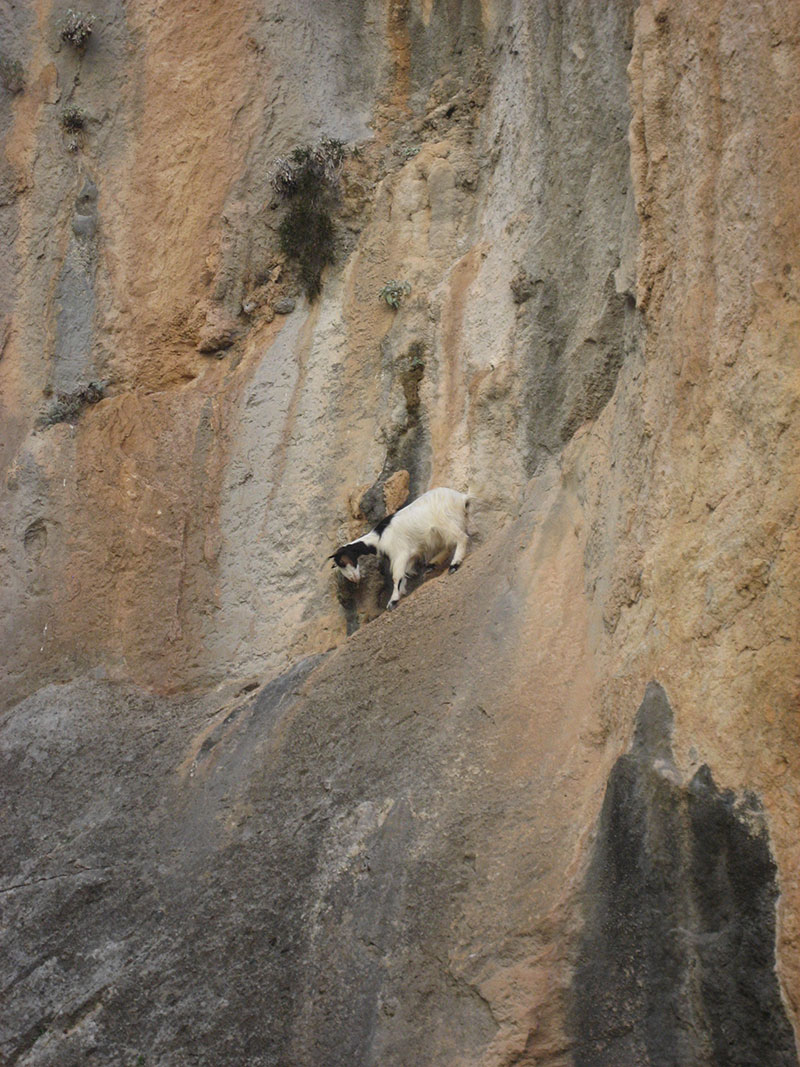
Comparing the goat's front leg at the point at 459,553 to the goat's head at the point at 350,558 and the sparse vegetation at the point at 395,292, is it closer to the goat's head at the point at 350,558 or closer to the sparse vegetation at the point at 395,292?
the goat's head at the point at 350,558

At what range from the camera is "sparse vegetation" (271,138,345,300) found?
41.0ft

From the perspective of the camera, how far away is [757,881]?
213 inches

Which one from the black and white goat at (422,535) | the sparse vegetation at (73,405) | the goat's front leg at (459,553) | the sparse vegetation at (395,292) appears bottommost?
the goat's front leg at (459,553)

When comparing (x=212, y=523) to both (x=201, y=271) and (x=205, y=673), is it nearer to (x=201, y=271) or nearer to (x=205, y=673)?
(x=205, y=673)

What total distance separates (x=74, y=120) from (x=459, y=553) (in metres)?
8.26

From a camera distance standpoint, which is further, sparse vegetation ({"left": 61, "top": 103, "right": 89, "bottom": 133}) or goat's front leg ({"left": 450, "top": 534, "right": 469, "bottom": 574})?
sparse vegetation ({"left": 61, "top": 103, "right": 89, "bottom": 133})

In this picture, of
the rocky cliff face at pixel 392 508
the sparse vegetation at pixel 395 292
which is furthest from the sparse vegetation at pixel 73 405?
the sparse vegetation at pixel 395 292

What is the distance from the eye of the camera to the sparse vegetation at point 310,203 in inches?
492

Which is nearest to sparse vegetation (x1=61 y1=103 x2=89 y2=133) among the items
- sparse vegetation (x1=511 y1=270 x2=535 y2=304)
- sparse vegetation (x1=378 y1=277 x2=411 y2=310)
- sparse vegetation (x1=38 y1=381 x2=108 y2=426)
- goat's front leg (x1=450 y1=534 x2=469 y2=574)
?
sparse vegetation (x1=38 y1=381 x2=108 y2=426)

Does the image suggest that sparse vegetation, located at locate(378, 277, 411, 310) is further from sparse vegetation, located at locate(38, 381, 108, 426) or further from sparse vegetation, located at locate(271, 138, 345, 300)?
sparse vegetation, located at locate(38, 381, 108, 426)

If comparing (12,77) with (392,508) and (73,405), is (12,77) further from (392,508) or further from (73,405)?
(392,508)

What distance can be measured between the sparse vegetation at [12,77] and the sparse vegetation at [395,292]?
6.07 m

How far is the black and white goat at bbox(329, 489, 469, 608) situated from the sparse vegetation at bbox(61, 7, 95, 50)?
A: 8308 millimetres

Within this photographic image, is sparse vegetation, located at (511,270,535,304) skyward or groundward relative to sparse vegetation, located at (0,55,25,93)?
groundward
